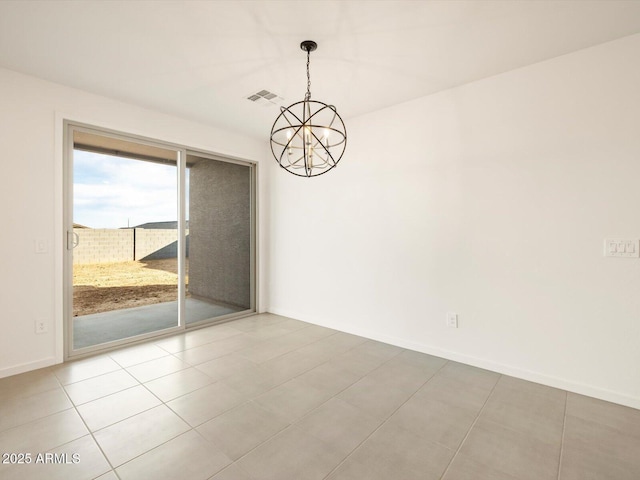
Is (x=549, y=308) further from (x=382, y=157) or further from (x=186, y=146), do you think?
(x=186, y=146)

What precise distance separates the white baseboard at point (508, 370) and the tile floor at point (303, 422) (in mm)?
71

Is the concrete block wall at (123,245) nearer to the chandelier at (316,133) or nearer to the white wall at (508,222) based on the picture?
the chandelier at (316,133)

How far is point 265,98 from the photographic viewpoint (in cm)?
318

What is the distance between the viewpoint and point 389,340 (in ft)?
11.1

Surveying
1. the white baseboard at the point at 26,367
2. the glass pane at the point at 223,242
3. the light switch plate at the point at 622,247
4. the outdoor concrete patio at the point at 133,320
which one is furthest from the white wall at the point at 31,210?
the light switch plate at the point at 622,247

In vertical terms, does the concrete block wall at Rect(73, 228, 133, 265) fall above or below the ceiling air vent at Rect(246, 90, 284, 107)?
below

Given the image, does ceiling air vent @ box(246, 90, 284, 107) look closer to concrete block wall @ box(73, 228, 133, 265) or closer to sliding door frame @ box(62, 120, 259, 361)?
sliding door frame @ box(62, 120, 259, 361)

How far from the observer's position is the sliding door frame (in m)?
2.94

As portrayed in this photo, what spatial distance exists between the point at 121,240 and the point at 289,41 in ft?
9.36

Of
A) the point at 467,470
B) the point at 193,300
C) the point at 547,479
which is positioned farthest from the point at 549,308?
the point at 193,300

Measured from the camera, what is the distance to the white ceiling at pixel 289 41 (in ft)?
6.33

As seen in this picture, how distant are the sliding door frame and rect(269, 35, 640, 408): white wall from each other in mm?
1435

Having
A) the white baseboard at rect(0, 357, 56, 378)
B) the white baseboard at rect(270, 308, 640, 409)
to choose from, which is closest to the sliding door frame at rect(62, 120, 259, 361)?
the white baseboard at rect(0, 357, 56, 378)

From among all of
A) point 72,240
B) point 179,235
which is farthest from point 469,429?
point 72,240
